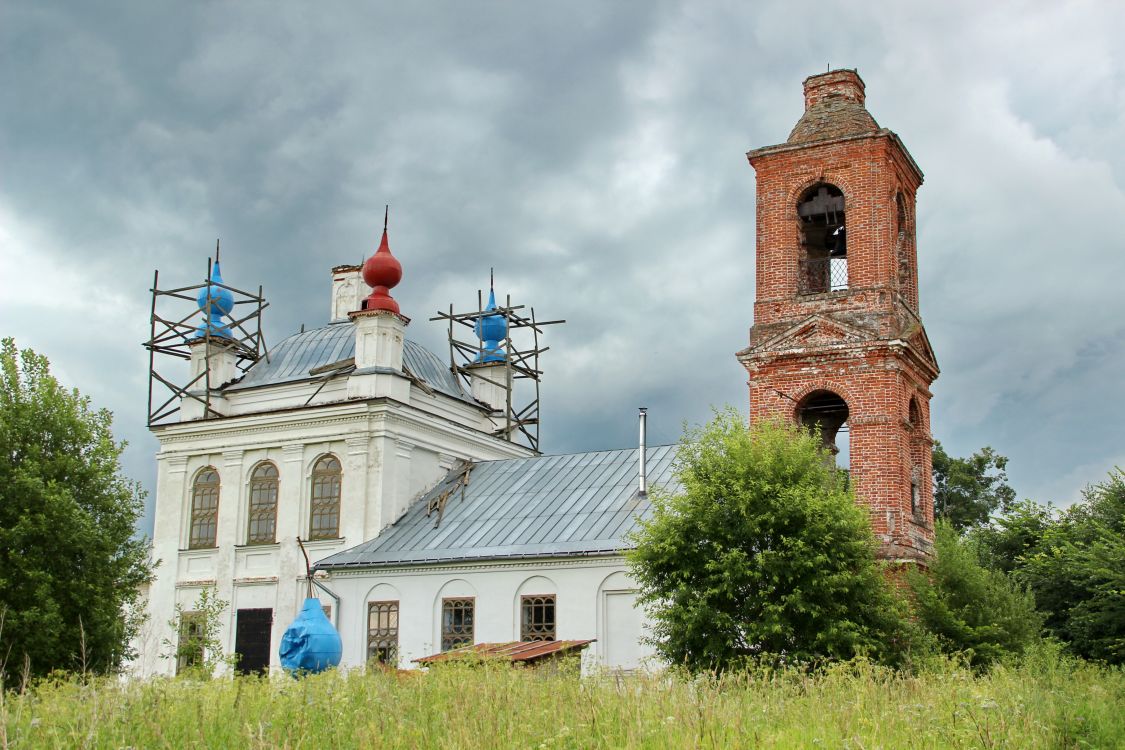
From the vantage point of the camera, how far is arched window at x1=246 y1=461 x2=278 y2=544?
2897cm

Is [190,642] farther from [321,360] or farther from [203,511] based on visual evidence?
[321,360]

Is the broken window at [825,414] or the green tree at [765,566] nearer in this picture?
the green tree at [765,566]

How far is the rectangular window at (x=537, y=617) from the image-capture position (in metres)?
23.5

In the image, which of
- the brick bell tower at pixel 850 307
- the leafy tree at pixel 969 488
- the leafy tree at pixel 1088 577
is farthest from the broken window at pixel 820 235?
the leafy tree at pixel 969 488

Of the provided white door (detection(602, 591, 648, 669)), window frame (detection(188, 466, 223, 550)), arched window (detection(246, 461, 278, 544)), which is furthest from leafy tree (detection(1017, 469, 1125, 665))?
window frame (detection(188, 466, 223, 550))

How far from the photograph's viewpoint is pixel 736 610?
1773cm

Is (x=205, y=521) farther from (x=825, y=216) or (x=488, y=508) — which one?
(x=825, y=216)

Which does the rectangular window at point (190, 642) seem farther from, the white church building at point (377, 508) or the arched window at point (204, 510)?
the arched window at point (204, 510)

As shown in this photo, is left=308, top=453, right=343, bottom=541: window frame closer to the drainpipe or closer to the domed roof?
the drainpipe

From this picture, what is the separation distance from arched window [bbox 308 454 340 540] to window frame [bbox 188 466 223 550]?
9.34 feet

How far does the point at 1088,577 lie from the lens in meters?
20.7

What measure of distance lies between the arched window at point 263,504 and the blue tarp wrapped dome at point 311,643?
7006 mm

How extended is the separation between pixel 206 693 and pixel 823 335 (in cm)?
1428

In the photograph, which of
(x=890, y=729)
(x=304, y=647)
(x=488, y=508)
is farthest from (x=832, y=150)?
(x=890, y=729)
